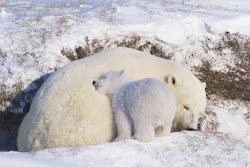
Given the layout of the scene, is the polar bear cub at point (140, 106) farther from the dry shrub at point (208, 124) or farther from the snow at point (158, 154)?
the dry shrub at point (208, 124)

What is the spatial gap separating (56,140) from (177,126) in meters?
2.20

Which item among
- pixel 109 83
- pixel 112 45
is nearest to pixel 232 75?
pixel 112 45

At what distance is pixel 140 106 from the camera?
5754mm

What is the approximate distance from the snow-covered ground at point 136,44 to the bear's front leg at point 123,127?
26cm

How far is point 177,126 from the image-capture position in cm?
710

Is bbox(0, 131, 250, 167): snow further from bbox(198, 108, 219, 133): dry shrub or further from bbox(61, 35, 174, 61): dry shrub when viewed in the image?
bbox(61, 35, 174, 61): dry shrub

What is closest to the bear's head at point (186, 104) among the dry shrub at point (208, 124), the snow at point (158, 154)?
the snow at point (158, 154)

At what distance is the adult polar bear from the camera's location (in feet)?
19.2

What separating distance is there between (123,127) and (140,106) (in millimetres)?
373

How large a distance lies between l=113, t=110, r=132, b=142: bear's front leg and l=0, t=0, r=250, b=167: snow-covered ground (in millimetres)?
264

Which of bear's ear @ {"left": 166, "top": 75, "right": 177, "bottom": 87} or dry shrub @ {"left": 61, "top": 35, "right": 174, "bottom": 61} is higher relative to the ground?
dry shrub @ {"left": 61, "top": 35, "right": 174, "bottom": 61}

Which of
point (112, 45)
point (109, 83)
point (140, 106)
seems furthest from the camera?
point (112, 45)

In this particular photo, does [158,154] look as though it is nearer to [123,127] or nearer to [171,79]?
[123,127]

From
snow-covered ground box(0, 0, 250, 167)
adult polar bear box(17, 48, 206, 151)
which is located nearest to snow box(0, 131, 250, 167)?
snow-covered ground box(0, 0, 250, 167)
